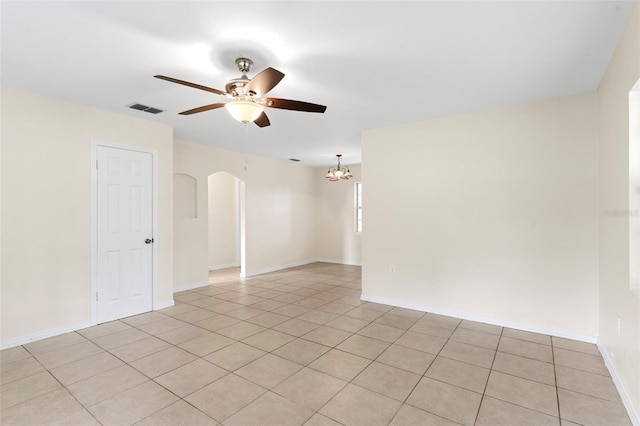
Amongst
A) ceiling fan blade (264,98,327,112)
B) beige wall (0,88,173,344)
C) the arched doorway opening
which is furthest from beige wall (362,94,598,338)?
the arched doorway opening

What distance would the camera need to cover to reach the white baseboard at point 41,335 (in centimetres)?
306

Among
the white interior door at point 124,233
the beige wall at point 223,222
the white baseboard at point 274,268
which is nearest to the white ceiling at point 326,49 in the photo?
the white interior door at point 124,233

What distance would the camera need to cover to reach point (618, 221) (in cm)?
242

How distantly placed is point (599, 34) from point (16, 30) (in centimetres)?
408

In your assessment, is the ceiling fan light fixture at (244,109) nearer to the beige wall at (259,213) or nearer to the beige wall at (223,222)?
the beige wall at (259,213)

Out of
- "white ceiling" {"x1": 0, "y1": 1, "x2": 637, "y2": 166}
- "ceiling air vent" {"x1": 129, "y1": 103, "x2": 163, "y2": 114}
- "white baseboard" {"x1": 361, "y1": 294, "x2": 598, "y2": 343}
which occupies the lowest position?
"white baseboard" {"x1": 361, "y1": 294, "x2": 598, "y2": 343}

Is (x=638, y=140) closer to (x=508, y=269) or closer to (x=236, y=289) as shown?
(x=508, y=269)

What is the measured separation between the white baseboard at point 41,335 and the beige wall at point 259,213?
1727 mm

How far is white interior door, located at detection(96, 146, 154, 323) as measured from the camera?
377 cm

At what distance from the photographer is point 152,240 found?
4230 millimetres

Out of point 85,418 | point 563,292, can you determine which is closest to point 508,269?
point 563,292

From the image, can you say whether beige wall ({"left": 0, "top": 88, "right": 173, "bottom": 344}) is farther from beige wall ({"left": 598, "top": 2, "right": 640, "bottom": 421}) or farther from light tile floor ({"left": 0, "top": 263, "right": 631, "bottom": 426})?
beige wall ({"left": 598, "top": 2, "right": 640, "bottom": 421})

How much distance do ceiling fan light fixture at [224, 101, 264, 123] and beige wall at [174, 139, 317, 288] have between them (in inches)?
133

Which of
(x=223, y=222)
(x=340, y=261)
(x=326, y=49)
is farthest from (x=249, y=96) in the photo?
(x=340, y=261)
